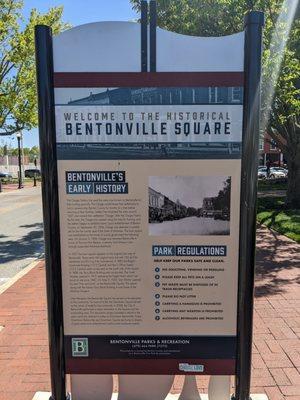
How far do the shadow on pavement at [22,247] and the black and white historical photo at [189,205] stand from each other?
6559 millimetres

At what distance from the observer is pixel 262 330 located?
4484mm

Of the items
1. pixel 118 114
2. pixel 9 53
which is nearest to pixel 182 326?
pixel 118 114

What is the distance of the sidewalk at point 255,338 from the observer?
3.46m

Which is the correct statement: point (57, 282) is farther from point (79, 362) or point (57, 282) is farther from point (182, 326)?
point (182, 326)

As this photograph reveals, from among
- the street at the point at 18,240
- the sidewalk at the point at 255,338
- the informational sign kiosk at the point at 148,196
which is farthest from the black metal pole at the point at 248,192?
the street at the point at 18,240

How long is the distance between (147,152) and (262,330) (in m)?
2.86

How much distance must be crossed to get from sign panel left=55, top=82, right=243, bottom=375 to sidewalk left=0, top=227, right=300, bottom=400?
3.34ft

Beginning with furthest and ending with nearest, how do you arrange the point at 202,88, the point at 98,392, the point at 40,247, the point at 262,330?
the point at 40,247 → the point at 262,330 → the point at 98,392 → the point at 202,88

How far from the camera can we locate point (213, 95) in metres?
2.45

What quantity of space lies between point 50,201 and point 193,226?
877 mm

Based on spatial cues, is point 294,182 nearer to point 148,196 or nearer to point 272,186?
point 272,186

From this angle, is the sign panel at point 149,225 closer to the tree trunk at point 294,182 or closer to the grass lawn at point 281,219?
the grass lawn at point 281,219

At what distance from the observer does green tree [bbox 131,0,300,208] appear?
9281 mm

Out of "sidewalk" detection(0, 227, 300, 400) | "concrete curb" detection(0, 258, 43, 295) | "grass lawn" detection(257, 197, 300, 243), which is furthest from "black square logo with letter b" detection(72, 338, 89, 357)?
"grass lawn" detection(257, 197, 300, 243)
